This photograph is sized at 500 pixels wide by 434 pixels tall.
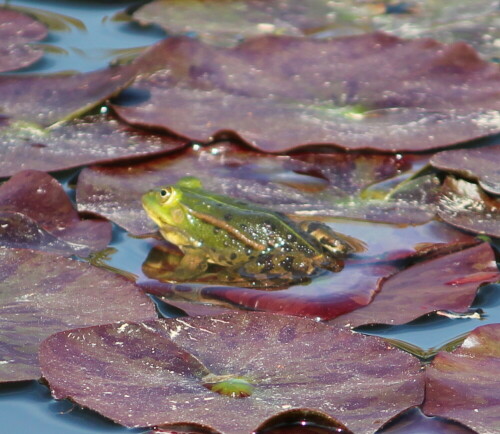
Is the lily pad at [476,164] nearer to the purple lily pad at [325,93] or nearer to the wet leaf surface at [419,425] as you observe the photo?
the purple lily pad at [325,93]

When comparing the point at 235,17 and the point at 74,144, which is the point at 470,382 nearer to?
the point at 74,144

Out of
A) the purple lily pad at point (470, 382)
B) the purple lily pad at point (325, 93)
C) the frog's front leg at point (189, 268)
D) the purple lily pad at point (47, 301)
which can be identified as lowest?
the frog's front leg at point (189, 268)

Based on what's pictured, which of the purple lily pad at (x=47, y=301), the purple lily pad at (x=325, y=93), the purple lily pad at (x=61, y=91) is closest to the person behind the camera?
the purple lily pad at (x=47, y=301)

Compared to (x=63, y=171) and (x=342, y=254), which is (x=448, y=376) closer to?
(x=342, y=254)

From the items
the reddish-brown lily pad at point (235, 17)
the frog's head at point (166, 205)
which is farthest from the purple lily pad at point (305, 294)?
the reddish-brown lily pad at point (235, 17)

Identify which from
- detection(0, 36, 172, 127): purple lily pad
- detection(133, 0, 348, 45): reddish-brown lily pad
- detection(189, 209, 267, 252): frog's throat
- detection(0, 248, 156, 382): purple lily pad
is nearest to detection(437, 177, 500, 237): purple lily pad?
detection(189, 209, 267, 252): frog's throat

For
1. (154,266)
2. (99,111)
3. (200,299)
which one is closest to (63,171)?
(99,111)
